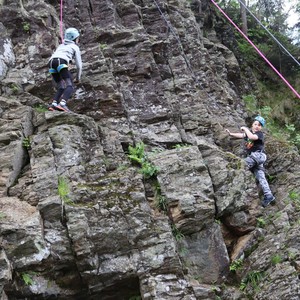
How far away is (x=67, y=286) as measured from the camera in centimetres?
701

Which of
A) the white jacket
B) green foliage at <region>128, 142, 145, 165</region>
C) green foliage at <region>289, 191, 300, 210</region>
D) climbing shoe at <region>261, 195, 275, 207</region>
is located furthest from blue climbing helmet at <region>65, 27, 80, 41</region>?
green foliage at <region>289, 191, 300, 210</region>

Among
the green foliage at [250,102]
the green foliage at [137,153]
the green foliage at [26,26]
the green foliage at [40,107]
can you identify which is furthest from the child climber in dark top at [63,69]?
the green foliage at [250,102]

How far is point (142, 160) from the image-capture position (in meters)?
8.78

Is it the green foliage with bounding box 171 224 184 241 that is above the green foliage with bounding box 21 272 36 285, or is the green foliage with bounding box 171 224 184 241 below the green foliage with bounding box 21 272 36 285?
above

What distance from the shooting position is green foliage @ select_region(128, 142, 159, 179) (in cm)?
840

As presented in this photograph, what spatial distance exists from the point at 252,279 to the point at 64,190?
396cm

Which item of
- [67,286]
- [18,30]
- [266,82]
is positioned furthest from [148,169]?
[266,82]

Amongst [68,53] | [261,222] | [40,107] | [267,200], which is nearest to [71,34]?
[68,53]

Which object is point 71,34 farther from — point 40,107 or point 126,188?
point 126,188

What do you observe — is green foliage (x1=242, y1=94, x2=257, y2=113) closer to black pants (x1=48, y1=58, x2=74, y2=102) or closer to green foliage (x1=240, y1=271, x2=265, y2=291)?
black pants (x1=48, y1=58, x2=74, y2=102)

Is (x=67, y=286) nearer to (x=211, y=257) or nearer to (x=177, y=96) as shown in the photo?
(x=211, y=257)

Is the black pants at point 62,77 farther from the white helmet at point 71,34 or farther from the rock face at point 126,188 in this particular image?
the white helmet at point 71,34

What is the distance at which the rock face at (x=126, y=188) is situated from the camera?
6.91 metres

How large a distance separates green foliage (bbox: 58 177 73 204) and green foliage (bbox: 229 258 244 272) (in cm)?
343
